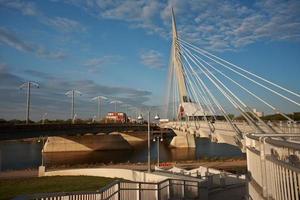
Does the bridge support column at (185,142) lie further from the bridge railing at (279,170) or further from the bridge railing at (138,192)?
the bridge railing at (279,170)

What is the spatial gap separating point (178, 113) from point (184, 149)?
21.9 metres

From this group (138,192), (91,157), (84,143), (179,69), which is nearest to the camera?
(138,192)

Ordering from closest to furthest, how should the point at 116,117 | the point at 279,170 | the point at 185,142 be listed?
the point at 279,170, the point at 185,142, the point at 116,117

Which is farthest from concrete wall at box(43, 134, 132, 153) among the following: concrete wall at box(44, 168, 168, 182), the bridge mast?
concrete wall at box(44, 168, 168, 182)

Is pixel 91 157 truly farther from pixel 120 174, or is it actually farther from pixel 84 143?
pixel 120 174

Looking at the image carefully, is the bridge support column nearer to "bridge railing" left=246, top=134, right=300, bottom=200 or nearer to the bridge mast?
the bridge mast

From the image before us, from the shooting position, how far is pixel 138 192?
15.0 meters

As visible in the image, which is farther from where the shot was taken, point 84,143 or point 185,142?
point 84,143

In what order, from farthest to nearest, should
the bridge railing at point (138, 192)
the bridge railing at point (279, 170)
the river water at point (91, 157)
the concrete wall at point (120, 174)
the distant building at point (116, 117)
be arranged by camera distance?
1. the distant building at point (116, 117)
2. the river water at point (91, 157)
3. the concrete wall at point (120, 174)
4. the bridge railing at point (138, 192)
5. the bridge railing at point (279, 170)

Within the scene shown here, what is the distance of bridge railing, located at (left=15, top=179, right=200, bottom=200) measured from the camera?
11.7 m

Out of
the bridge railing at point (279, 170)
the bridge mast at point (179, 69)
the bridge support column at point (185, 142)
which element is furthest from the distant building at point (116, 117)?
the bridge railing at point (279, 170)

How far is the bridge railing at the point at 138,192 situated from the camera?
11746 millimetres

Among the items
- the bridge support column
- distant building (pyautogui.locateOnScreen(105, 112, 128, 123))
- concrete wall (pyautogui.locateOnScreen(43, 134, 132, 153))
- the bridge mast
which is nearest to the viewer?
the bridge mast

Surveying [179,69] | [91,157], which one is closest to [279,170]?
[179,69]
